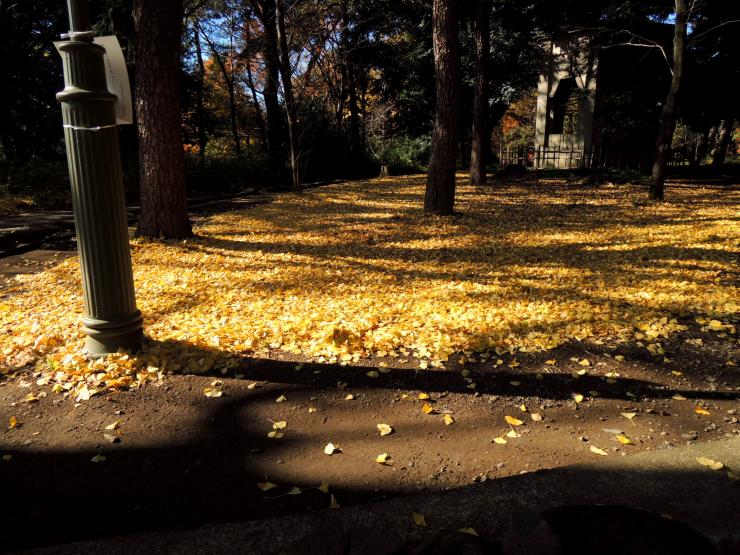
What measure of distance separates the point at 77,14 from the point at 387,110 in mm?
30272

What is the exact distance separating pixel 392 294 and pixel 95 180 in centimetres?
339

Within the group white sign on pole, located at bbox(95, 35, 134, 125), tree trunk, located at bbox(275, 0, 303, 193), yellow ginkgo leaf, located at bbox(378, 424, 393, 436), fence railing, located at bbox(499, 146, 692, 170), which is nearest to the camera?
yellow ginkgo leaf, located at bbox(378, 424, 393, 436)

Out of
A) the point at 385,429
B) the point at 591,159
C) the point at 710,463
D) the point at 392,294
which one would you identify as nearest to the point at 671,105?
the point at 591,159

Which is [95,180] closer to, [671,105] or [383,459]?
[383,459]

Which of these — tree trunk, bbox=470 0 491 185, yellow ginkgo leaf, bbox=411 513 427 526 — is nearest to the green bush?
tree trunk, bbox=470 0 491 185

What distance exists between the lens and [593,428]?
10.1 feet

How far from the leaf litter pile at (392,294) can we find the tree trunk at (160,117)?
0.59 m

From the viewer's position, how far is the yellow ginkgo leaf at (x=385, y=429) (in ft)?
10.1

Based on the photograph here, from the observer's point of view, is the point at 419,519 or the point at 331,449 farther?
the point at 331,449

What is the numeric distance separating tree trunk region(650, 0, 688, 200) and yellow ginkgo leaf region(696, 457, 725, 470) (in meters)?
13.4

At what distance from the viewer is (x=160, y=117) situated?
27.8 feet

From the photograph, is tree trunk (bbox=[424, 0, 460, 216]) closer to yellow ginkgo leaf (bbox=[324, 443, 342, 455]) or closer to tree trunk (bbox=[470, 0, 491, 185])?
tree trunk (bbox=[470, 0, 491, 185])

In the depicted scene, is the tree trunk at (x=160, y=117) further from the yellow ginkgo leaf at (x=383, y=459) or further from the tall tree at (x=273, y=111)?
the tall tree at (x=273, y=111)

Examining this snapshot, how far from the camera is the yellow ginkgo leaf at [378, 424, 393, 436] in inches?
121
